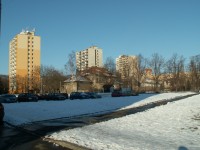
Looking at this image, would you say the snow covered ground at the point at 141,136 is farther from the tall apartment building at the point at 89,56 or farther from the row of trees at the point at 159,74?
the tall apartment building at the point at 89,56

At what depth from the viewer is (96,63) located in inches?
7579

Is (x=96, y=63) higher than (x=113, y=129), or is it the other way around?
(x=96, y=63)

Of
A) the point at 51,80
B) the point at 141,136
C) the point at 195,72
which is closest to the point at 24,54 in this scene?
the point at 51,80

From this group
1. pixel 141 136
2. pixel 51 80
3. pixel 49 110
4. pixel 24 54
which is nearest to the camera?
pixel 141 136

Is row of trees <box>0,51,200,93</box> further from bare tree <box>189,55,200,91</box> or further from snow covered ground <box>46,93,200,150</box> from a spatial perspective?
snow covered ground <box>46,93,200,150</box>

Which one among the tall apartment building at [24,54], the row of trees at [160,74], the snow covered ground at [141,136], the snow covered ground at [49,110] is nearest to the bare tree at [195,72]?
the row of trees at [160,74]

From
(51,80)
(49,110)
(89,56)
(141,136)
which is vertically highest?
(89,56)

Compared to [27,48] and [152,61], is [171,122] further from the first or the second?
[27,48]

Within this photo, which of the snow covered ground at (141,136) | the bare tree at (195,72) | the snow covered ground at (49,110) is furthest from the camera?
the bare tree at (195,72)

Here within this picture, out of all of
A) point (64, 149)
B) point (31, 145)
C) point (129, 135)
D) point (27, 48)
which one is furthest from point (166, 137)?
point (27, 48)

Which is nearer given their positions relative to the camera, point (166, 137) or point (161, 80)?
point (166, 137)

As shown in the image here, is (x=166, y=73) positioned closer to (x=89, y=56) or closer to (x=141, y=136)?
(x=89, y=56)

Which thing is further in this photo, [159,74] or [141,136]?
[159,74]

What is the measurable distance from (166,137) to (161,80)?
117650 millimetres
